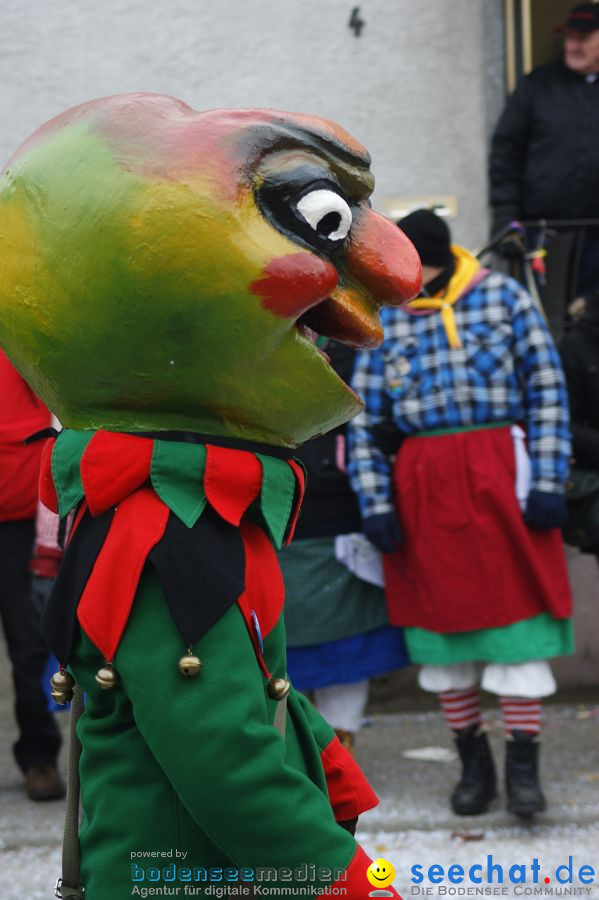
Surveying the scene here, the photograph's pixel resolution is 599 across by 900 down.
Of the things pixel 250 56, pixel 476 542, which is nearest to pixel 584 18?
pixel 250 56

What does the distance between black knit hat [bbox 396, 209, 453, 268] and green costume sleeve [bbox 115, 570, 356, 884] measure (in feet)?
9.16

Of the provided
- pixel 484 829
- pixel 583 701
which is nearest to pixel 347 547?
pixel 484 829

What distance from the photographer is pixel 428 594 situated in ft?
13.9

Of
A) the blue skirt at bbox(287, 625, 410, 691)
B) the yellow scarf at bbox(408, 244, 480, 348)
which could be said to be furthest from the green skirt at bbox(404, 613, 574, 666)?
the yellow scarf at bbox(408, 244, 480, 348)

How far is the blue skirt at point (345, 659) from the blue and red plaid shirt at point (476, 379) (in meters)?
0.54

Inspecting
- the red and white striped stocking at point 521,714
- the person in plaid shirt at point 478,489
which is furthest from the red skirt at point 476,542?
the red and white striped stocking at point 521,714

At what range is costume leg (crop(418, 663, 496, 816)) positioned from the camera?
427 centimetres

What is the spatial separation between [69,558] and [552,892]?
91.1 inches

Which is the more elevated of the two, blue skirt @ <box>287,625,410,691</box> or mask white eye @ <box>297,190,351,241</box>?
mask white eye @ <box>297,190,351,241</box>

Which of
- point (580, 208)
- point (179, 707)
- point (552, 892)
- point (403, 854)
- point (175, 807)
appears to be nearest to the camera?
point (179, 707)

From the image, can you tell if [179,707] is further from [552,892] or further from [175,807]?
[552,892]

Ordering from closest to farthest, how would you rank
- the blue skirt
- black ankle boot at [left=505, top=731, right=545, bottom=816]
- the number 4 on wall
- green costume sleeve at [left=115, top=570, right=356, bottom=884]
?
green costume sleeve at [left=115, top=570, right=356, bottom=884] < black ankle boot at [left=505, top=731, right=545, bottom=816] < the blue skirt < the number 4 on wall

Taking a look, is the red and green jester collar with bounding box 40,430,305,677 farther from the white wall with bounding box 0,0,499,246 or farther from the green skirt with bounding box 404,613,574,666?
the white wall with bounding box 0,0,499,246

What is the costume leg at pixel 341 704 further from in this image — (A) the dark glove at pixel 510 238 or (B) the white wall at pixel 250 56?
(B) the white wall at pixel 250 56
